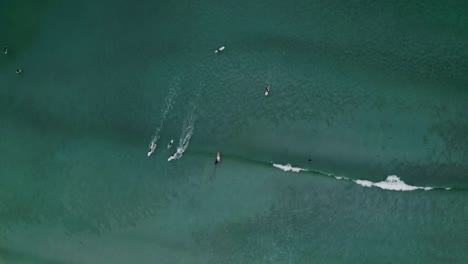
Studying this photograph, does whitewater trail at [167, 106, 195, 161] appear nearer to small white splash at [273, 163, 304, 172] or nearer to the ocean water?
the ocean water

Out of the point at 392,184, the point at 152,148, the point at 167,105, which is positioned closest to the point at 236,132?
the point at 167,105

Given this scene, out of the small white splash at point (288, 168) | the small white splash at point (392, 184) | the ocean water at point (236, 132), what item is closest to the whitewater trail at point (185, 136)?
the ocean water at point (236, 132)

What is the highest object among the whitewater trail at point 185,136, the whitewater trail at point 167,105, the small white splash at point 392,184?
the whitewater trail at point 167,105

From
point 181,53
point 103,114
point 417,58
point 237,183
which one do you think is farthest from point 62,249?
point 417,58

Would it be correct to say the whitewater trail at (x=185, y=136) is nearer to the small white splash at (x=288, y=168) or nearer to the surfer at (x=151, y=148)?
the surfer at (x=151, y=148)

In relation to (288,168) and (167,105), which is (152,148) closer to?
(167,105)

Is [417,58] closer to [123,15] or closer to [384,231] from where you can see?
[384,231]
